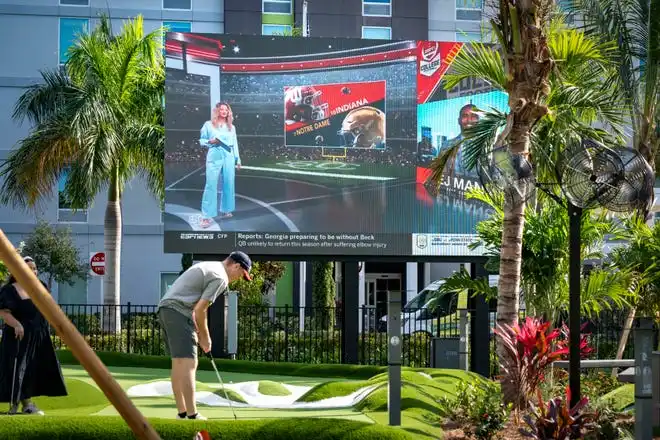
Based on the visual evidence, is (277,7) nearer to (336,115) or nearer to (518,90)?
(336,115)

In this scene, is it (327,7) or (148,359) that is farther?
(327,7)

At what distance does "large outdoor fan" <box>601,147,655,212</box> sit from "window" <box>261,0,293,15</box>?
32198mm

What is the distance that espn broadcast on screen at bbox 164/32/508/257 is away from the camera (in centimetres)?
2120

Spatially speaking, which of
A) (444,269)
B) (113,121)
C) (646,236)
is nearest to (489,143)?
(646,236)

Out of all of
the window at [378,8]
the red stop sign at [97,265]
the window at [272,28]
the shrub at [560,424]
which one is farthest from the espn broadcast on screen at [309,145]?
the window at [378,8]

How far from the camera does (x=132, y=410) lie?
3.48 meters

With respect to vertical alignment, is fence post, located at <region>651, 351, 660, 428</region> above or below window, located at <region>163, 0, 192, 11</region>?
below

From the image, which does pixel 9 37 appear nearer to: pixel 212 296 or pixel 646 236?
pixel 646 236

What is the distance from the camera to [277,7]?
138ft

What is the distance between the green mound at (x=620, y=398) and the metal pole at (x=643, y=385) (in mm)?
2667

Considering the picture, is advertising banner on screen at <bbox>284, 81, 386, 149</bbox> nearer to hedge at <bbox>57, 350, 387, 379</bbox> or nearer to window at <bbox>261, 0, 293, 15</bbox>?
hedge at <bbox>57, 350, 387, 379</bbox>

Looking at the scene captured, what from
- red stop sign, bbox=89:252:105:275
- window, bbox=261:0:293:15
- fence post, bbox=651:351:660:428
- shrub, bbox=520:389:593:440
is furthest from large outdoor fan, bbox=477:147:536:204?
window, bbox=261:0:293:15

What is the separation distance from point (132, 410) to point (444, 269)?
38.3 m

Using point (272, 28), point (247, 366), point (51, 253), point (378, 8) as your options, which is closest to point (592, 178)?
point (247, 366)
